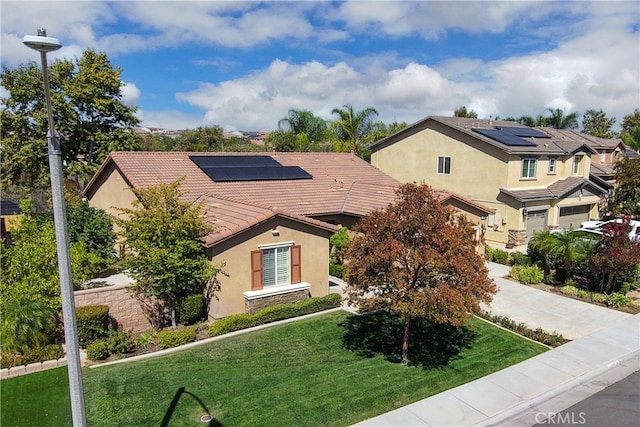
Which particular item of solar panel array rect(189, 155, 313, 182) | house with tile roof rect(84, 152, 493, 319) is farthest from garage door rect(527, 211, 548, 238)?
solar panel array rect(189, 155, 313, 182)

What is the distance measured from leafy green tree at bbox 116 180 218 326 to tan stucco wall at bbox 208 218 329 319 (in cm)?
70

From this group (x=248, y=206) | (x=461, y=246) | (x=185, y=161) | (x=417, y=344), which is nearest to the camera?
(x=461, y=246)

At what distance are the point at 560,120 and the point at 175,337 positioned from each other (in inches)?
1948

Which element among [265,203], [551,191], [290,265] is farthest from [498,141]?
[290,265]

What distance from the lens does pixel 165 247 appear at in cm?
1396

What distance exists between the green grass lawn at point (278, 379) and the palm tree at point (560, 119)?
141ft

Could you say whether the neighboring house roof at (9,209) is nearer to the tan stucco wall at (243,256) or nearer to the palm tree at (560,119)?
the tan stucco wall at (243,256)

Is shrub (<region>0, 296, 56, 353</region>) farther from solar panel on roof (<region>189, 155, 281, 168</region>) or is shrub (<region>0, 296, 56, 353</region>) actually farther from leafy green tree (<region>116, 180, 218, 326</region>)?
solar panel on roof (<region>189, 155, 281, 168</region>)

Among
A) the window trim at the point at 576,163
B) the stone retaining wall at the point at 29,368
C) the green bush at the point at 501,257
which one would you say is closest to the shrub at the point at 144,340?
the stone retaining wall at the point at 29,368

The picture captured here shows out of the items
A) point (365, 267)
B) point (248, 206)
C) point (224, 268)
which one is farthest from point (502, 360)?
point (248, 206)

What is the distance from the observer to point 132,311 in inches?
575

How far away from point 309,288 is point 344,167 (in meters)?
13.3

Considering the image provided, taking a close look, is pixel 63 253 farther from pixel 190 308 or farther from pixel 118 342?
pixel 190 308

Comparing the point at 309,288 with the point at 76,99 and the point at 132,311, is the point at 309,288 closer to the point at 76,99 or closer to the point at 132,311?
the point at 132,311
